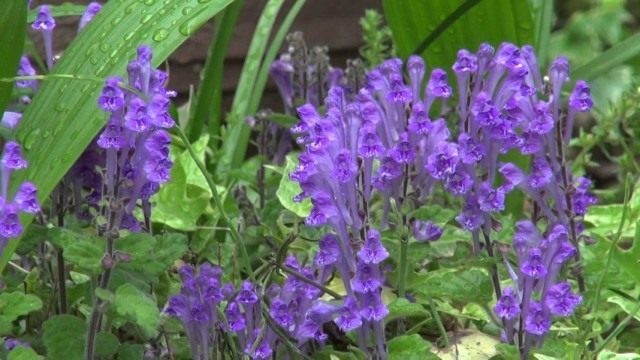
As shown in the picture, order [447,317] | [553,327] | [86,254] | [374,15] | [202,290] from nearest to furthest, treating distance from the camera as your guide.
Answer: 1. [86,254]
2. [202,290]
3. [553,327]
4. [447,317]
5. [374,15]

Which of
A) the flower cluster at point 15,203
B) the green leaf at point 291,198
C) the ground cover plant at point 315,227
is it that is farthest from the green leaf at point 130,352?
the green leaf at point 291,198

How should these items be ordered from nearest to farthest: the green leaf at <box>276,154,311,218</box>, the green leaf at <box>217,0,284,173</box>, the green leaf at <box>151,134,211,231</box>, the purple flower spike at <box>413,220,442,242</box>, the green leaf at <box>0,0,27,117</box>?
the green leaf at <box>0,0,27,117</box>, the purple flower spike at <box>413,220,442,242</box>, the green leaf at <box>276,154,311,218</box>, the green leaf at <box>151,134,211,231</box>, the green leaf at <box>217,0,284,173</box>

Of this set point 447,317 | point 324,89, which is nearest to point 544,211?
point 447,317

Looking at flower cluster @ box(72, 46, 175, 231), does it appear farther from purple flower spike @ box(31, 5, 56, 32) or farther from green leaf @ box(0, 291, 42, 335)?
purple flower spike @ box(31, 5, 56, 32)

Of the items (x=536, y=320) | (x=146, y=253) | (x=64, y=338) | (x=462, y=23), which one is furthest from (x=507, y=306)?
(x=462, y=23)

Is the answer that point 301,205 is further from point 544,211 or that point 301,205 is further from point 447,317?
point 544,211

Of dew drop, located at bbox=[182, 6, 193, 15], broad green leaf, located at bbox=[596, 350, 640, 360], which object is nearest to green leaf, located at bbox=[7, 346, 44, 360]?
dew drop, located at bbox=[182, 6, 193, 15]

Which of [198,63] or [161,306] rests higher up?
[198,63]
